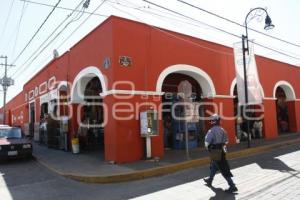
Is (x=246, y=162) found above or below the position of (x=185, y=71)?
below

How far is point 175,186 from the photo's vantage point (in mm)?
7555

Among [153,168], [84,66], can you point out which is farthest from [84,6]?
[153,168]

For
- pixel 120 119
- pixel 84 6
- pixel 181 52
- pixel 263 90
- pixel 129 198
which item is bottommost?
pixel 129 198

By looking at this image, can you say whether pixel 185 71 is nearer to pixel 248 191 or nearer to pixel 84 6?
pixel 84 6

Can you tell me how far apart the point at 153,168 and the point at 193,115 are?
16.6 ft

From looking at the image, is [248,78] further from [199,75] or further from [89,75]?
[89,75]

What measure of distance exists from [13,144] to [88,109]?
5025mm

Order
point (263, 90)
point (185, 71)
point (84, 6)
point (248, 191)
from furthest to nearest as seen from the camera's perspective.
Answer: point (263, 90) < point (185, 71) < point (84, 6) < point (248, 191)

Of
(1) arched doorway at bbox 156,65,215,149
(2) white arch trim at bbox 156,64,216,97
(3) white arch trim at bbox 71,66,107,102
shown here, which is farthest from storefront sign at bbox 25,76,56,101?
(2) white arch trim at bbox 156,64,216,97

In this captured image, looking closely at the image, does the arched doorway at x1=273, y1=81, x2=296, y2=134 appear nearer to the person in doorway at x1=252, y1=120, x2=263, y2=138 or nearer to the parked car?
the person in doorway at x1=252, y1=120, x2=263, y2=138

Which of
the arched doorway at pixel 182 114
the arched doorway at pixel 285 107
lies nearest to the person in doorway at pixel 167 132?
the arched doorway at pixel 182 114

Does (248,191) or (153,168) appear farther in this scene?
(153,168)

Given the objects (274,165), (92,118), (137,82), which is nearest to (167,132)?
(137,82)

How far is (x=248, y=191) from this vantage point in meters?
6.65
